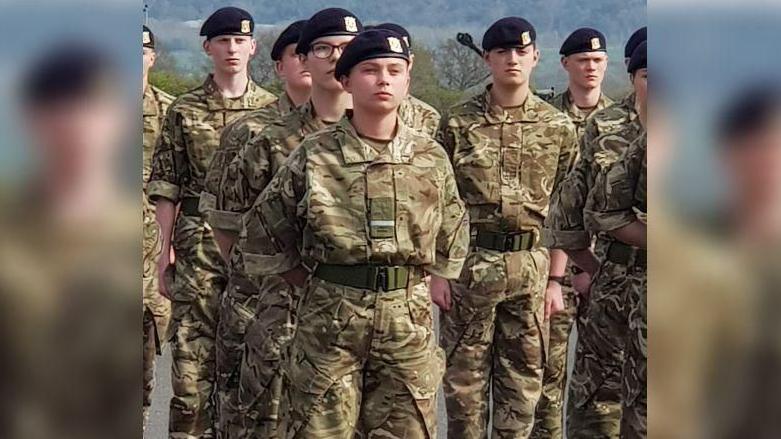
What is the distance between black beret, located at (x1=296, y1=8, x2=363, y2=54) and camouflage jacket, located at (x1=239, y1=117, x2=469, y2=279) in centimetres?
50

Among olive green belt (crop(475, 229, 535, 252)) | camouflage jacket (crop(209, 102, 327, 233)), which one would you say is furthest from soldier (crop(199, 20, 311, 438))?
olive green belt (crop(475, 229, 535, 252))

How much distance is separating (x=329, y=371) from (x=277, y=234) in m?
0.37

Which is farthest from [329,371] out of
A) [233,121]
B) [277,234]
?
[233,121]

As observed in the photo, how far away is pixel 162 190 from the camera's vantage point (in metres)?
4.64

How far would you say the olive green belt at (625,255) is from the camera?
152 inches

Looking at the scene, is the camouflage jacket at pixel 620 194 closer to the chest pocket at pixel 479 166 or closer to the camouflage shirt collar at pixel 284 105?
the chest pocket at pixel 479 166

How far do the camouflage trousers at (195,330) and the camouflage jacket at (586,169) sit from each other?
3.97 feet

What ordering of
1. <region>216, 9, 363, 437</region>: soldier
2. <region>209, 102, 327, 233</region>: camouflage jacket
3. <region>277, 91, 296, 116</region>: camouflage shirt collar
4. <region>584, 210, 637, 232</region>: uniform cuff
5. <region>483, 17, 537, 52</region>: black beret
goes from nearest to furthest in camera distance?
<region>584, 210, 637, 232</region>: uniform cuff → <region>216, 9, 363, 437</region>: soldier → <region>209, 102, 327, 233</region>: camouflage jacket → <region>277, 91, 296, 116</region>: camouflage shirt collar → <region>483, 17, 537, 52</region>: black beret

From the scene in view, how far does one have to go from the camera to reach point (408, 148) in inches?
127

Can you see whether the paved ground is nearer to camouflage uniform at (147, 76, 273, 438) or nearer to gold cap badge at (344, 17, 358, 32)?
camouflage uniform at (147, 76, 273, 438)

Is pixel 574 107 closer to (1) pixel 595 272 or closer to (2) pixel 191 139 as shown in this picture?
(1) pixel 595 272

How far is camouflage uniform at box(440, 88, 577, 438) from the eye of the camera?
173 inches
